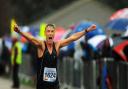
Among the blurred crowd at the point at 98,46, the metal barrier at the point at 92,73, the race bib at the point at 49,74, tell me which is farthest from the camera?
the blurred crowd at the point at 98,46

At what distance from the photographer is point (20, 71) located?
28.7 m

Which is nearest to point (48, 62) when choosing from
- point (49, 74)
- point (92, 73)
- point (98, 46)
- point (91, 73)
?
point (49, 74)

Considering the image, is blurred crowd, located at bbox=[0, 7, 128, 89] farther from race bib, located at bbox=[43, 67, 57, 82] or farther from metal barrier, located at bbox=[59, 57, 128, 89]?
race bib, located at bbox=[43, 67, 57, 82]

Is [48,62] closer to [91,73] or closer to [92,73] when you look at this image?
[92,73]

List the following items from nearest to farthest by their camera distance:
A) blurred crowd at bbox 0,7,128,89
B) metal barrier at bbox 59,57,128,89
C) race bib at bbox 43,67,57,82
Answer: race bib at bbox 43,67,57,82 < metal barrier at bbox 59,57,128,89 < blurred crowd at bbox 0,7,128,89

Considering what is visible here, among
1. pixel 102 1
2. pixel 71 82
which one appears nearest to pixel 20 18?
pixel 102 1

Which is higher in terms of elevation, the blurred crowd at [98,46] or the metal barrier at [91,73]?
the blurred crowd at [98,46]

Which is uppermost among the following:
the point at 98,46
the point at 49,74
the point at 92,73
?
the point at 98,46

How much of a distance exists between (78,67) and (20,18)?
49.1m

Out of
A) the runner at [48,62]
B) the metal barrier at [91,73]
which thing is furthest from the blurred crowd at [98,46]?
the runner at [48,62]

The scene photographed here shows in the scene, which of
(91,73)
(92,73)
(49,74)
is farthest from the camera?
(91,73)

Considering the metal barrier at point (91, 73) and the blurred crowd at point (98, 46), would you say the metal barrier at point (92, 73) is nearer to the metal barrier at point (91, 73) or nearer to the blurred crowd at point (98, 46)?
the metal barrier at point (91, 73)

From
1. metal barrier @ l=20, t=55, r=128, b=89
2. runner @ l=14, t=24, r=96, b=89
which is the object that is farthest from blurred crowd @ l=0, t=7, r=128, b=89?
runner @ l=14, t=24, r=96, b=89

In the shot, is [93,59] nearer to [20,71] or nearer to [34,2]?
[20,71]
